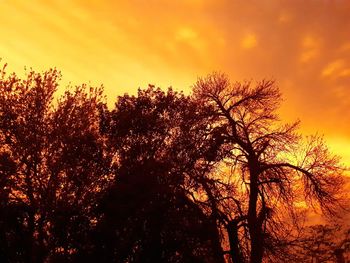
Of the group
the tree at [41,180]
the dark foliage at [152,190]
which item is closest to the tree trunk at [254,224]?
the dark foliage at [152,190]

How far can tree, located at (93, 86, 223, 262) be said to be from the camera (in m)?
22.2

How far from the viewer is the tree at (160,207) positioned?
22156 mm

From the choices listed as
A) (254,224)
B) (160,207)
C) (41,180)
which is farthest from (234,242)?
(41,180)

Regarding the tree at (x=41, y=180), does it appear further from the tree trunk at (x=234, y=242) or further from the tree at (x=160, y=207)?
the tree trunk at (x=234, y=242)

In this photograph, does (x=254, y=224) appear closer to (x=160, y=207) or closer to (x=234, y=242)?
(x=234, y=242)

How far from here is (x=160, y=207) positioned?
73.3 feet

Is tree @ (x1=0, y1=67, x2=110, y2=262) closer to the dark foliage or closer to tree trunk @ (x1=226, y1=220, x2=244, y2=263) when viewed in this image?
the dark foliage

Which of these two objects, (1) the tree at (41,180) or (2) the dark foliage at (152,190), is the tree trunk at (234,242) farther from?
(1) the tree at (41,180)

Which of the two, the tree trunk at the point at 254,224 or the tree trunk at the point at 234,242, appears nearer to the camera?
the tree trunk at the point at 254,224

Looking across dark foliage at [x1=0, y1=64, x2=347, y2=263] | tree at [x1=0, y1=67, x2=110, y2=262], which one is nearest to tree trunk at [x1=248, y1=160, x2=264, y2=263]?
dark foliage at [x1=0, y1=64, x2=347, y2=263]

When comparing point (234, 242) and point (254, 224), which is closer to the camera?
point (254, 224)

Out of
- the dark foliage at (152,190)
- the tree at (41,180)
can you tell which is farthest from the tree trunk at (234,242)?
the tree at (41,180)

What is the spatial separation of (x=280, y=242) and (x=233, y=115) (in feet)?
25.8

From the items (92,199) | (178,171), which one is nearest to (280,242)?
(178,171)
